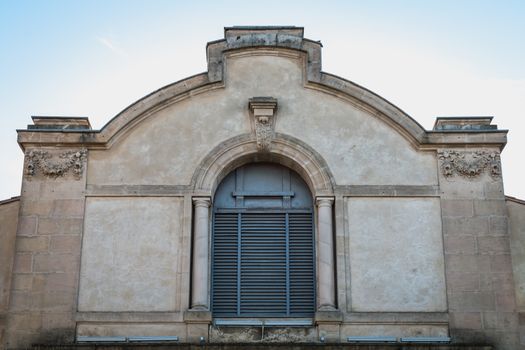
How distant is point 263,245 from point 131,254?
2.63 metres

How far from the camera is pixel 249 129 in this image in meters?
18.4

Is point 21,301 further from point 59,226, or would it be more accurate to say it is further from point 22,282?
point 59,226

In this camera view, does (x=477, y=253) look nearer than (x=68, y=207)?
Yes

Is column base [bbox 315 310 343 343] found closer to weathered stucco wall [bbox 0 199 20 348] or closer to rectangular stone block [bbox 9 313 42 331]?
rectangular stone block [bbox 9 313 42 331]

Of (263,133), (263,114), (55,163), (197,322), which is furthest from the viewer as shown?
(263,114)

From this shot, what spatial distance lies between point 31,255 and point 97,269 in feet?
4.27

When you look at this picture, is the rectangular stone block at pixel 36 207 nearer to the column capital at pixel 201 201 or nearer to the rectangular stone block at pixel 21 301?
the rectangular stone block at pixel 21 301

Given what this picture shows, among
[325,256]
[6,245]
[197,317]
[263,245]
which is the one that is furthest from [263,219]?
[6,245]

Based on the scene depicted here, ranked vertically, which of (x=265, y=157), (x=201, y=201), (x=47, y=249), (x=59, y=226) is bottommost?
(x=47, y=249)

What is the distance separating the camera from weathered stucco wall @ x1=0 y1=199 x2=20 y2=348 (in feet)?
56.7

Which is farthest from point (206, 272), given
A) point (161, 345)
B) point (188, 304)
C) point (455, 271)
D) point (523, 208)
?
point (523, 208)

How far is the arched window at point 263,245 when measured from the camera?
17.6 metres

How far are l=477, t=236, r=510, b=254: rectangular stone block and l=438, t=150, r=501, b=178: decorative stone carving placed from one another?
129 cm

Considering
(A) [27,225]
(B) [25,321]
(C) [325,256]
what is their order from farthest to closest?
(A) [27,225]
(C) [325,256]
(B) [25,321]
